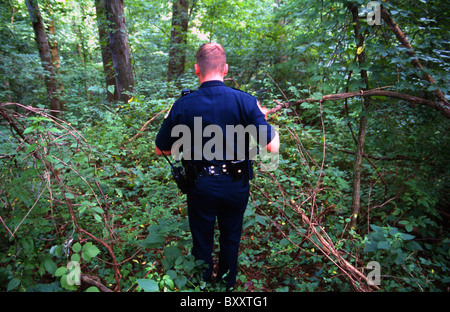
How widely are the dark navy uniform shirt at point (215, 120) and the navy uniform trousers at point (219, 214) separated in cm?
23

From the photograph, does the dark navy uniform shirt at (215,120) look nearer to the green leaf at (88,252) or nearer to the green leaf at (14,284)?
the green leaf at (88,252)

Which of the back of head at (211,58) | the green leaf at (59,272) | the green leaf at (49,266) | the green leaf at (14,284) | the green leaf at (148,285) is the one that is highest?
the back of head at (211,58)

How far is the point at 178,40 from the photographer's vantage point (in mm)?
8797

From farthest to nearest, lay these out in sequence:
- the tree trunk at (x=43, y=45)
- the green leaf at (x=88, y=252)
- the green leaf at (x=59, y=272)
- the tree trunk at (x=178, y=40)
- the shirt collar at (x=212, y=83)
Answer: the tree trunk at (x=178, y=40), the tree trunk at (x=43, y=45), the shirt collar at (x=212, y=83), the green leaf at (x=88, y=252), the green leaf at (x=59, y=272)

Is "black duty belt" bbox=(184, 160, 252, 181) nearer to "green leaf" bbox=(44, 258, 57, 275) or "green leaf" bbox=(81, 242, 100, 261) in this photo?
"green leaf" bbox=(81, 242, 100, 261)

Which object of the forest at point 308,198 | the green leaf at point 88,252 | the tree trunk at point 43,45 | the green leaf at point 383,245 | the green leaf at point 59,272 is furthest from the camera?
the tree trunk at point 43,45

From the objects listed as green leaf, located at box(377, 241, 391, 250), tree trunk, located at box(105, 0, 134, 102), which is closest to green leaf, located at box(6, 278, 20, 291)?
green leaf, located at box(377, 241, 391, 250)

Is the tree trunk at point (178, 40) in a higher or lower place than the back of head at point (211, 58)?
higher

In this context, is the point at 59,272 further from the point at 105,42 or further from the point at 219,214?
the point at 105,42

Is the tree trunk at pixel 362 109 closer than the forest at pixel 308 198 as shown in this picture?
No

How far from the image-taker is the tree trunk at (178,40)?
8227mm

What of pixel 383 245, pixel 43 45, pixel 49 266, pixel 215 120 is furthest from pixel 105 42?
pixel 383 245

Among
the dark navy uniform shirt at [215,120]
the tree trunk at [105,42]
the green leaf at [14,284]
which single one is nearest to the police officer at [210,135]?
the dark navy uniform shirt at [215,120]

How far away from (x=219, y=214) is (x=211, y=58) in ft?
4.67
